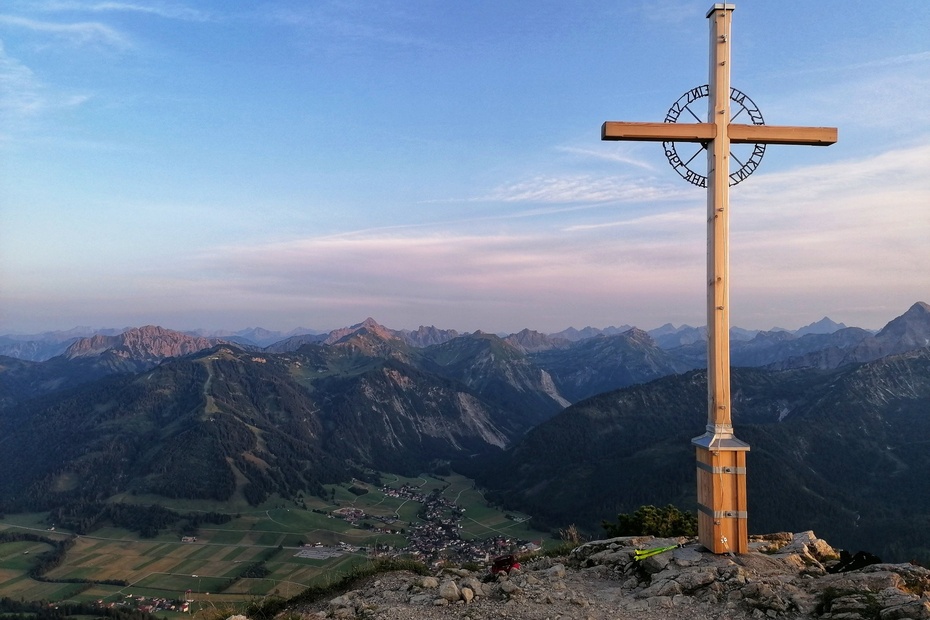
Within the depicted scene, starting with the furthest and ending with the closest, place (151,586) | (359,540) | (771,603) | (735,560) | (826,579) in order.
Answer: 1. (359,540)
2. (151,586)
3. (735,560)
4. (826,579)
5. (771,603)

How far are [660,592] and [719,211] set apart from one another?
32.4 feet

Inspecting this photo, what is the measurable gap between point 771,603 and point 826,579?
228cm

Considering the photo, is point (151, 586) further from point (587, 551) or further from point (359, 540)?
point (587, 551)

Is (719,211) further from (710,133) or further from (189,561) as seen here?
(189,561)

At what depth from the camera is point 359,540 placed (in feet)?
611

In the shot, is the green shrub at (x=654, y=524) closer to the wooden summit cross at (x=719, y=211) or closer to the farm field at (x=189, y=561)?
the wooden summit cross at (x=719, y=211)

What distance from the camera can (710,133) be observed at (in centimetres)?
1536

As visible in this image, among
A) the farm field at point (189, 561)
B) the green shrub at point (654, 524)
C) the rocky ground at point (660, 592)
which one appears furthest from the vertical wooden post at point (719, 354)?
the farm field at point (189, 561)

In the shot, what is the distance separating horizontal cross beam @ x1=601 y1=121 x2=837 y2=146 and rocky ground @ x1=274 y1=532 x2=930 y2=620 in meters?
11.2

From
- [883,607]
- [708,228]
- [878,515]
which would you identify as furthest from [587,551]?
[878,515]

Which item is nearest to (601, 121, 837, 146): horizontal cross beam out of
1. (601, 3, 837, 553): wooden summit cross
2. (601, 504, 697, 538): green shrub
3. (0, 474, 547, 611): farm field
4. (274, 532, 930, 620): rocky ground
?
(601, 3, 837, 553): wooden summit cross

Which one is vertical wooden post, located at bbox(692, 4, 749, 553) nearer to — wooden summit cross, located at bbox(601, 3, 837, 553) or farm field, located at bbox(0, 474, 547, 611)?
wooden summit cross, located at bbox(601, 3, 837, 553)

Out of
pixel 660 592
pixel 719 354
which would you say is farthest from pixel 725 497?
pixel 719 354

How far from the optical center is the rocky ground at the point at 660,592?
10914 millimetres
